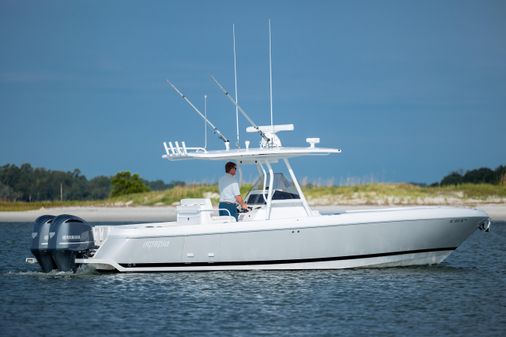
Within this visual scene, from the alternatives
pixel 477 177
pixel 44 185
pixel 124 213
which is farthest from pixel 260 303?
pixel 44 185

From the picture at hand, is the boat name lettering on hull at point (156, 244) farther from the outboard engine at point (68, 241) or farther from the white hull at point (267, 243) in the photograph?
the outboard engine at point (68, 241)

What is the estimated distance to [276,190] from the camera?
19281 millimetres

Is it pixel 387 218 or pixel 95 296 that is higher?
pixel 387 218

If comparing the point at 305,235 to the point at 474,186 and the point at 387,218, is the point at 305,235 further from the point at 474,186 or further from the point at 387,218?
the point at 474,186

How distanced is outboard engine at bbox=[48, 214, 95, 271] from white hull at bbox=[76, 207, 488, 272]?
0.84 feet

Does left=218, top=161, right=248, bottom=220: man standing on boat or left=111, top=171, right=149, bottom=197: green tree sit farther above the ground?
left=111, top=171, right=149, bottom=197: green tree

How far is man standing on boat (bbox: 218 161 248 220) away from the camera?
1933 cm

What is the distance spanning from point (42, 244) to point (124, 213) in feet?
96.3

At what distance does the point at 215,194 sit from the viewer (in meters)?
50.4

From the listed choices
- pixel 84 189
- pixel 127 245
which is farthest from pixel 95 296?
pixel 84 189

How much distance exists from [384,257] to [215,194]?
3140cm

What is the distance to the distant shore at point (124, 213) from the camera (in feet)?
142

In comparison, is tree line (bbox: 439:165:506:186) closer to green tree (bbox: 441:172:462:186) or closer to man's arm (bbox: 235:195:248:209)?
green tree (bbox: 441:172:462:186)

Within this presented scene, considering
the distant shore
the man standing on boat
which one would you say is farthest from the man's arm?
the distant shore
